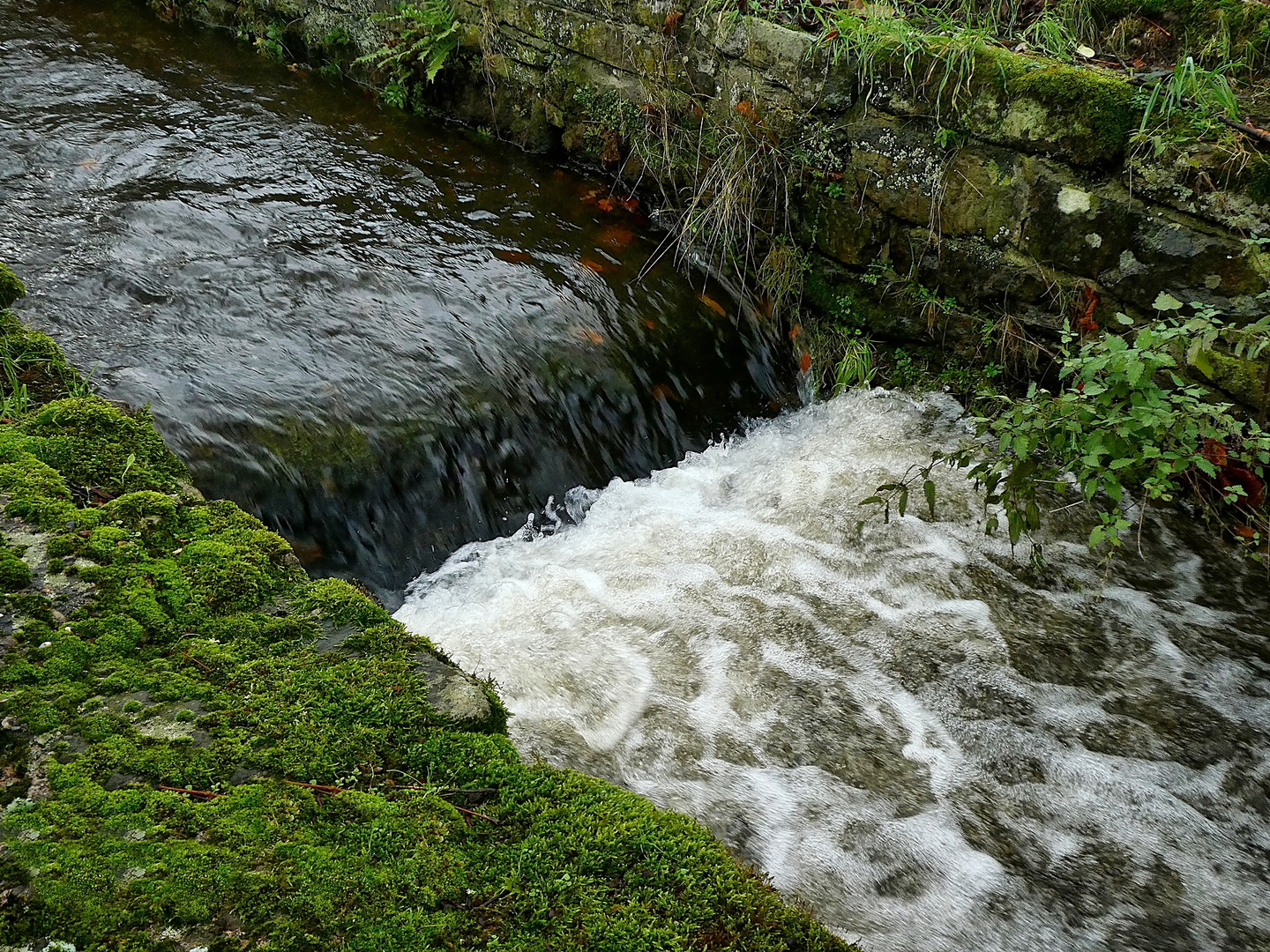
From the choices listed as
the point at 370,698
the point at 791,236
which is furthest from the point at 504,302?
the point at 370,698

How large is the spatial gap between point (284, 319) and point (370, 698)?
3167 millimetres

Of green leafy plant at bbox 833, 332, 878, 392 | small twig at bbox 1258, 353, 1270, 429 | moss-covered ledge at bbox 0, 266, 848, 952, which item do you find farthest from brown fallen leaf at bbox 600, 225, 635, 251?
moss-covered ledge at bbox 0, 266, 848, 952

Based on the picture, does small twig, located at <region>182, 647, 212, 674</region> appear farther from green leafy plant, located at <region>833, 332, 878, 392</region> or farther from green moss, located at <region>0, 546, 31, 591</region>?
green leafy plant, located at <region>833, 332, 878, 392</region>

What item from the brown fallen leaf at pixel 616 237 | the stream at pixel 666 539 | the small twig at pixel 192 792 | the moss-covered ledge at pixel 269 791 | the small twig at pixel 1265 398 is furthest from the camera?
the brown fallen leaf at pixel 616 237

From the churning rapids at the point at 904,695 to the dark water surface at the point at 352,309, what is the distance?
1.51 ft

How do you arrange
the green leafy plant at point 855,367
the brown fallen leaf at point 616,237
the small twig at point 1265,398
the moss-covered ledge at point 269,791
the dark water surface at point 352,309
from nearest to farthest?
the moss-covered ledge at point 269,791 < the small twig at point 1265,398 < the dark water surface at point 352,309 < the green leafy plant at point 855,367 < the brown fallen leaf at point 616,237

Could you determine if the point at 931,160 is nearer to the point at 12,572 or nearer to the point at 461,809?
the point at 461,809

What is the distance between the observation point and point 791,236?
5520 mm

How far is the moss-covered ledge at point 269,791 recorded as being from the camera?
1519mm

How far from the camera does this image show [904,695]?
11.4ft

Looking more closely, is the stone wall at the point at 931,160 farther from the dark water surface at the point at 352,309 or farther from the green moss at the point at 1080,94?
the dark water surface at the point at 352,309

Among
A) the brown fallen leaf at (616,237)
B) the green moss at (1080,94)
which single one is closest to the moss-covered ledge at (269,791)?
the brown fallen leaf at (616,237)

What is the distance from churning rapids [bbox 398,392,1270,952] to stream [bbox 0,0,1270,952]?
1cm

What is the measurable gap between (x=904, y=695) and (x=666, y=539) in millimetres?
1357
